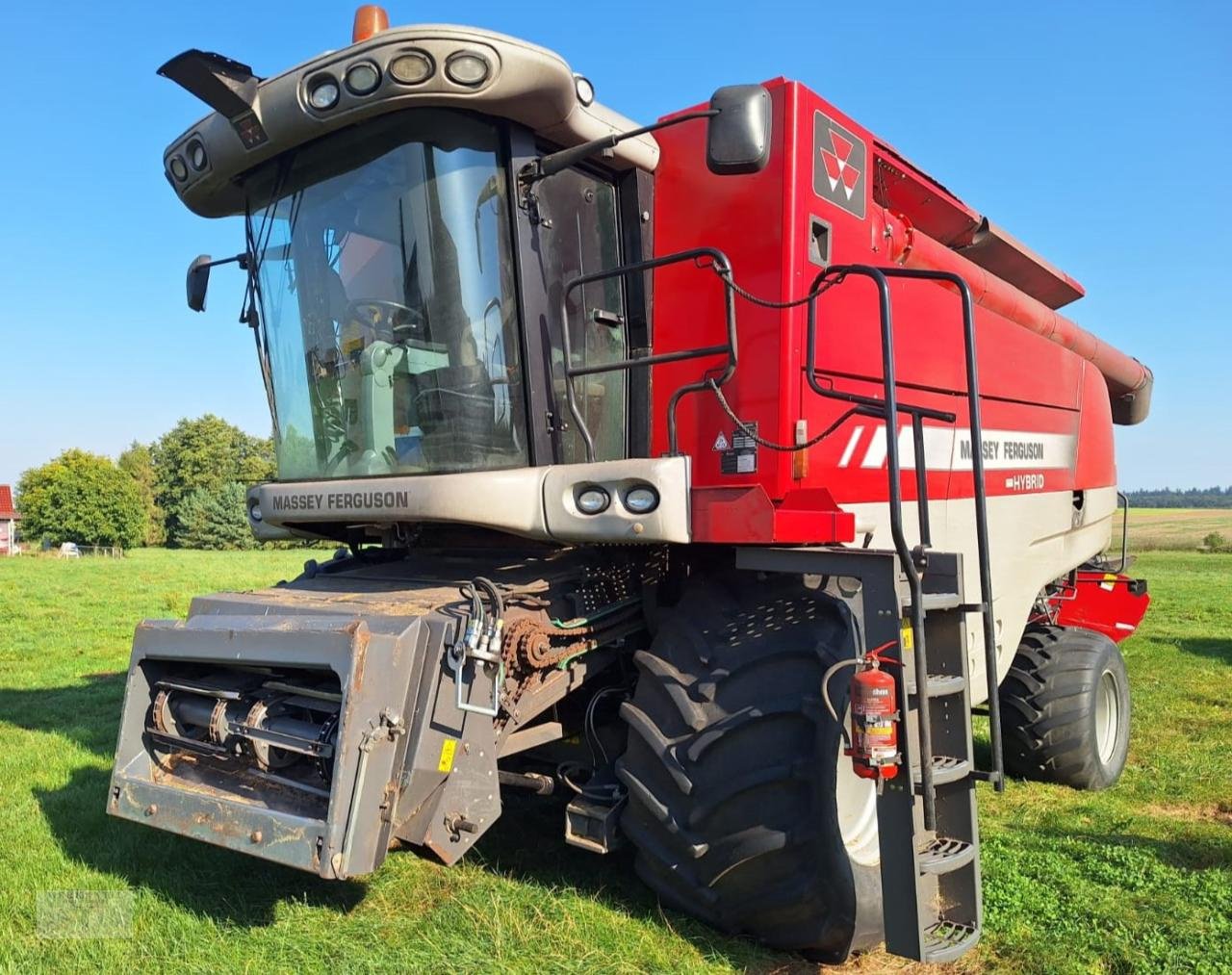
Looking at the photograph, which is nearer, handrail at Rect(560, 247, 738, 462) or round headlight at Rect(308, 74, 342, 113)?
handrail at Rect(560, 247, 738, 462)

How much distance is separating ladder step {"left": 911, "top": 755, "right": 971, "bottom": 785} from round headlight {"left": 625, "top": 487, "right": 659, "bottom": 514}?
1218 millimetres

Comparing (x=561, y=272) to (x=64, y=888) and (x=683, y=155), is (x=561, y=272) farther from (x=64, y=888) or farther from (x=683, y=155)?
(x=64, y=888)

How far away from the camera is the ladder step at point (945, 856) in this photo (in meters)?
3.04

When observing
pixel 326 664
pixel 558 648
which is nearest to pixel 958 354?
pixel 558 648

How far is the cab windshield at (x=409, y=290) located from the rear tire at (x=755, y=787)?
1.09 meters

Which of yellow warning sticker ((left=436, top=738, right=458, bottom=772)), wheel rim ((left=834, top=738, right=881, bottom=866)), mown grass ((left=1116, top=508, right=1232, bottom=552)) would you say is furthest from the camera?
mown grass ((left=1116, top=508, right=1232, bottom=552))

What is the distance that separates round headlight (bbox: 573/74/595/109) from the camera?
3752 mm

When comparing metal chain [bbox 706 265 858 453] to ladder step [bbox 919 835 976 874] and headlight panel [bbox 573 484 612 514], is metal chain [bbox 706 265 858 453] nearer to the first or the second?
headlight panel [bbox 573 484 612 514]

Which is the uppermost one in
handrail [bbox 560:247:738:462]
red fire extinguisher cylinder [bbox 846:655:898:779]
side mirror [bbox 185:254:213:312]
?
side mirror [bbox 185:254:213:312]

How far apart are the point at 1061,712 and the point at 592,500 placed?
372 centimetres

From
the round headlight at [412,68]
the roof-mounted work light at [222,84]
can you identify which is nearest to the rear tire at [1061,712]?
the round headlight at [412,68]

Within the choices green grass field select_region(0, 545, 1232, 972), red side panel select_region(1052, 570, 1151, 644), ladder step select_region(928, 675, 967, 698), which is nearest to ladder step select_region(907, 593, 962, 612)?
ladder step select_region(928, 675, 967, 698)

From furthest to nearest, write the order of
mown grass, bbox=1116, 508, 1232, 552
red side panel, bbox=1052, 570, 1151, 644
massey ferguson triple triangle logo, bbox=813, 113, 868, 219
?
mown grass, bbox=1116, 508, 1232, 552 < red side panel, bbox=1052, 570, 1151, 644 < massey ferguson triple triangle logo, bbox=813, 113, 868, 219

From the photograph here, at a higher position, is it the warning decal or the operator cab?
the operator cab
